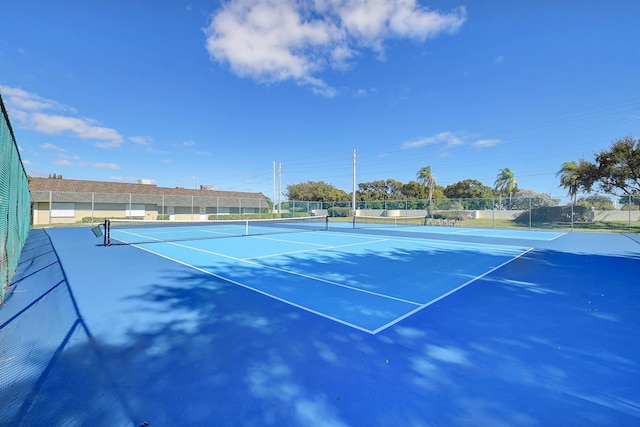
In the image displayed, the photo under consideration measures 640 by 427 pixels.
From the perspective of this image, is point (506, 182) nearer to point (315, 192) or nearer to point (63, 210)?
point (315, 192)

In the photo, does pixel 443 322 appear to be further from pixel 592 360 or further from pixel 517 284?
pixel 517 284

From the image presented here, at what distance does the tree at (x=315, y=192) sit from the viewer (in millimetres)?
60906

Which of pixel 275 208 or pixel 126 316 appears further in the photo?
pixel 275 208

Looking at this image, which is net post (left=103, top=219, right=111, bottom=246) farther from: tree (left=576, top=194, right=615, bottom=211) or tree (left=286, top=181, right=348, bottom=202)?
tree (left=286, top=181, right=348, bottom=202)

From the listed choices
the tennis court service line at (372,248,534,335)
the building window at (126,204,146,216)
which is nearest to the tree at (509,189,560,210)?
the tennis court service line at (372,248,534,335)

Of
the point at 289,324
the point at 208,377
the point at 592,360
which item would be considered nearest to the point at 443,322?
the point at 592,360

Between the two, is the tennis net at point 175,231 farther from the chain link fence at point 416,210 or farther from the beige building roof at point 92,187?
the beige building roof at point 92,187

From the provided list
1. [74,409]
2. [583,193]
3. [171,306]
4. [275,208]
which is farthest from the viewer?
[275,208]

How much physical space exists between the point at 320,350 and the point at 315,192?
5866cm

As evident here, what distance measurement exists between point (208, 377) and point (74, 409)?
978mm

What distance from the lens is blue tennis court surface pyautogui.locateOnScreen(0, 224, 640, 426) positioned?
228 cm

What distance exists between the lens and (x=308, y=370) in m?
2.82

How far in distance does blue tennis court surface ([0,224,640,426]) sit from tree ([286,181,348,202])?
2145 inches

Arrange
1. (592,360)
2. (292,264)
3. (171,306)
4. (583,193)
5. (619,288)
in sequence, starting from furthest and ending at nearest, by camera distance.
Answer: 1. (583,193)
2. (292,264)
3. (619,288)
4. (171,306)
5. (592,360)
